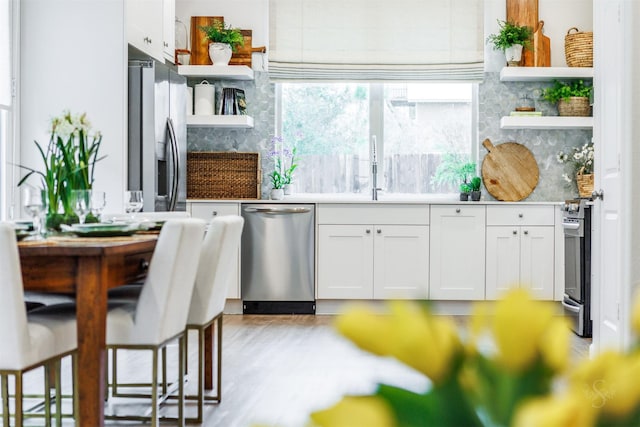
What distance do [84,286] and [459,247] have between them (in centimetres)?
414

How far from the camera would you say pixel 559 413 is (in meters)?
0.22

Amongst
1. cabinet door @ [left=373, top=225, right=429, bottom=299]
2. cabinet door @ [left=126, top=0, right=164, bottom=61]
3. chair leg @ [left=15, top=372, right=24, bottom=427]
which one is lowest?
chair leg @ [left=15, top=372, right=24, bottom=427]

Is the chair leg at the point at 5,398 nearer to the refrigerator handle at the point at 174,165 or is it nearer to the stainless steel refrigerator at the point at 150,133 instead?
the stainless steel refrigerator at the point at 150,133

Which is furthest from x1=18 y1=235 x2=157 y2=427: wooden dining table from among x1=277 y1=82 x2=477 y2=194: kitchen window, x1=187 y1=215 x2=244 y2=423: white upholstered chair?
x1=277 y1=82 x2=477 y2=194: kitchen window

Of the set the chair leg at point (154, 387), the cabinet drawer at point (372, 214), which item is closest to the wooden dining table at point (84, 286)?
the chair leg at point (154, 387)

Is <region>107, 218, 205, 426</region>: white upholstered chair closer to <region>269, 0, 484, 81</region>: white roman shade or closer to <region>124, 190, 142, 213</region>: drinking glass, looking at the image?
<region>124, 190, 142, 213</region>: drinking glass

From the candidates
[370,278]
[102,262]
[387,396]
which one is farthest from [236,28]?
[387,396]

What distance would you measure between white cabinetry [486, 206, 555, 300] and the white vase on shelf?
2456 millimetres

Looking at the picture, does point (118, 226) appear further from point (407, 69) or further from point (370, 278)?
point (407, 69)

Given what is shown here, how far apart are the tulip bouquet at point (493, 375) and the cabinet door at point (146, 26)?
488 centimetres

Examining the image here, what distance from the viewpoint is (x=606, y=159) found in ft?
13.4

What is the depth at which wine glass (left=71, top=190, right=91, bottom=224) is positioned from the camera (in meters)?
2.90

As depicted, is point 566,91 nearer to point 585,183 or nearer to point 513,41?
point 513,41

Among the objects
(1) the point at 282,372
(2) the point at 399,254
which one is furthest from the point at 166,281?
(2) the point at 399,254
